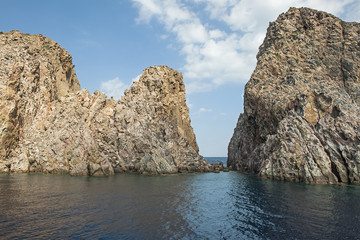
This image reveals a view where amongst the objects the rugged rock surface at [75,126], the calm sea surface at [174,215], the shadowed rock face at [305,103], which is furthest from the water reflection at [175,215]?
the rugged rock surface at [75,126]

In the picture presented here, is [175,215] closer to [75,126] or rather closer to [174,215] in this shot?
[174,215]

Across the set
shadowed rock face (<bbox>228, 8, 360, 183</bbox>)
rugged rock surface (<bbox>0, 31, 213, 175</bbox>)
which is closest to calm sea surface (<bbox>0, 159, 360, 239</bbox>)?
shadowed rock face (<bbox>228, 8, 360, 183</bbox>)

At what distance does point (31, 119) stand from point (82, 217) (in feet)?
251

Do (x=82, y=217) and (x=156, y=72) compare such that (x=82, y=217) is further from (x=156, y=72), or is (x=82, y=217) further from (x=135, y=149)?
(x=156, y=72)

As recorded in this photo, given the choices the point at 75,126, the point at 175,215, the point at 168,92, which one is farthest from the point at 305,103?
the point at 75,126

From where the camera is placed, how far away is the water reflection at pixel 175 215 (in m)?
21.7

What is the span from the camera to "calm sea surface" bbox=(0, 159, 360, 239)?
21.7 metres

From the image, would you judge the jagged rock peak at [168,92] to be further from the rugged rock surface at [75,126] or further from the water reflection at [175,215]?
the water reflection at [175,215]

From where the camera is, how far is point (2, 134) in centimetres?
7494

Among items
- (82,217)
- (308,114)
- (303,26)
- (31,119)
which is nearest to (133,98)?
(31,119)

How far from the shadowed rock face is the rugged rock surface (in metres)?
30.5

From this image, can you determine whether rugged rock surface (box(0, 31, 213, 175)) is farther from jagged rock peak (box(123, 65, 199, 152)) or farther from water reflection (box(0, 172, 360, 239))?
water reflection (box(0, 172, 360, 239))

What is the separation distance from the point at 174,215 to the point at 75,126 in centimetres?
6746

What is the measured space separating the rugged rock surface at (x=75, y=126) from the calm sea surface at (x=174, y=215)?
3849 cm
